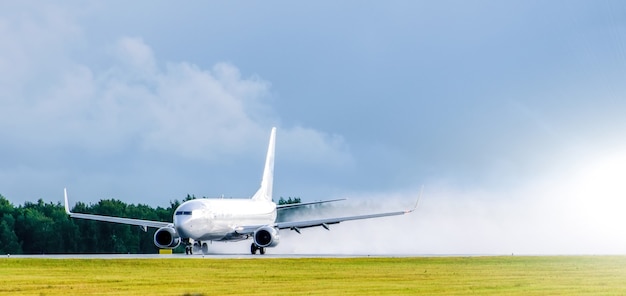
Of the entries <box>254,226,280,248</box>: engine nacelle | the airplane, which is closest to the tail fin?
the airplane

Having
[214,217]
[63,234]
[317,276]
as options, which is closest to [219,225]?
[214,217]

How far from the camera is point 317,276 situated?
65312mm

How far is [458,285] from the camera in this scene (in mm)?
59469

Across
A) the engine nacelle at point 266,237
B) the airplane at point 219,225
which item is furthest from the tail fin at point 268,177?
the engine nacelle at point 266,237

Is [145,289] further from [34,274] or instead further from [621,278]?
[621,278]

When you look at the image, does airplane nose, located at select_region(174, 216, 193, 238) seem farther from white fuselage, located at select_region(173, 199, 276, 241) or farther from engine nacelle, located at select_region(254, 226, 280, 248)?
engine nacelle, located at select_region(254, 226, 280, 248)

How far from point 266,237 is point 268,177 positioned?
2645 cm

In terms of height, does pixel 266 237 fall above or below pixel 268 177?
below

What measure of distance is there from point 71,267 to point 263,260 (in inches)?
518

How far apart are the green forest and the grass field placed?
67.0m

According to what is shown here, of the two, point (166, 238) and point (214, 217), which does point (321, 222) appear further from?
point (166, 238)

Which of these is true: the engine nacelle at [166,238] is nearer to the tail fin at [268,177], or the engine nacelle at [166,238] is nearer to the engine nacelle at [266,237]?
the engine nacelle at [266,237]

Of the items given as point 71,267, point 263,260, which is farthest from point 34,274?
point 263,260

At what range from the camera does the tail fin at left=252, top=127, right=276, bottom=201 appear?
393ft
